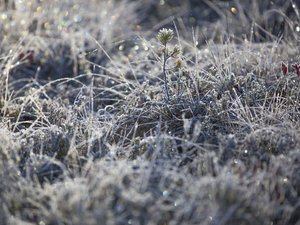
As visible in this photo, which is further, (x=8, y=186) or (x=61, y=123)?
(x=61, y=123)

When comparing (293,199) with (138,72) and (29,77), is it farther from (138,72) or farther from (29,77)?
(29,77)

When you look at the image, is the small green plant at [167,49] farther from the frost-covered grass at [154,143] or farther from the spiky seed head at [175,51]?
the frost-covered grass at [154,143]

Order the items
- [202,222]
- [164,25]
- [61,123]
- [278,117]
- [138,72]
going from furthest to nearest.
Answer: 1. [164,25]
2. [138,72]
3. [61,123]
4. [278,117]
5. [202,222]

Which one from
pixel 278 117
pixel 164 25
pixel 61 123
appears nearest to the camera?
pixel 278 117

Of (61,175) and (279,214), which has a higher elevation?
(61,175)

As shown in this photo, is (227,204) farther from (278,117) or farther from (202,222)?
(278,117)

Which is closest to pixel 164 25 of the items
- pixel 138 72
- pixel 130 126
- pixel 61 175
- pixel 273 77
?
pixel 138 72

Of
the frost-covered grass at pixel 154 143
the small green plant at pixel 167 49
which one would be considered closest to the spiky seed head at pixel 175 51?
the small green plant at pixel 167 49

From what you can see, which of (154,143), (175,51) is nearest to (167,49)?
(175,51)
